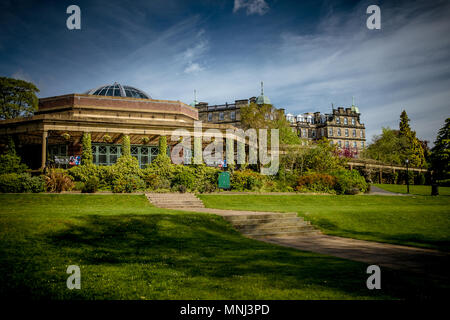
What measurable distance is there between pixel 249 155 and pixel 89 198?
72.4 ft

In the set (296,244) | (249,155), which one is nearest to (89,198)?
(296,244)

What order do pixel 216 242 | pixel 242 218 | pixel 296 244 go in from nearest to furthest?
pixel 216 242, pixel 296 244, pixel 242 218

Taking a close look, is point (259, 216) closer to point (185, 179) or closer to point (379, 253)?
point (379, 253)

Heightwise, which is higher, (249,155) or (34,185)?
(249,155)

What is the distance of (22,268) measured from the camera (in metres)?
5.96

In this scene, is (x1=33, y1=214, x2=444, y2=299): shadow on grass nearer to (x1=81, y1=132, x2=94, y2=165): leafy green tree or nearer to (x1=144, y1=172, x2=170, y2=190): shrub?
(x1=144, y1=172, x2=170, y2=190): shrub

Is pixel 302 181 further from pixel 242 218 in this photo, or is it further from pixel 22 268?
pixel 22 268

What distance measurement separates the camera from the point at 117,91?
39.2m

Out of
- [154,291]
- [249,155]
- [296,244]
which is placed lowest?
[296,244]

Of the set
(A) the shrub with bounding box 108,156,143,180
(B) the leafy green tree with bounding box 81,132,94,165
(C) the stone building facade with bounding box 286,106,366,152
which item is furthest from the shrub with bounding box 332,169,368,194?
(C) the stone building facade with bounding box 286,106,366,152

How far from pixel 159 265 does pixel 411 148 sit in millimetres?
65262

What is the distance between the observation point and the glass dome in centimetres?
3862

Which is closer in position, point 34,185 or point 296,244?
point 296,244
